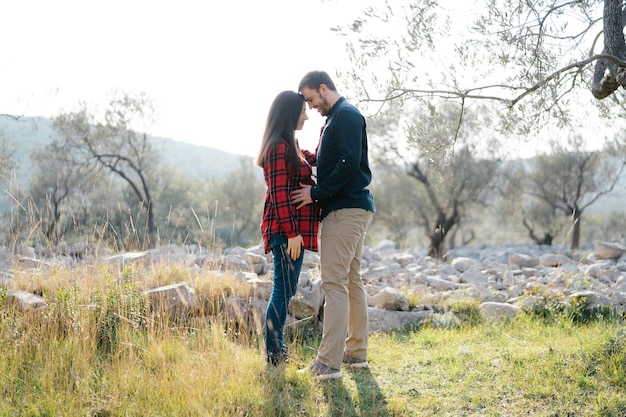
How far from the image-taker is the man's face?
3.86 m

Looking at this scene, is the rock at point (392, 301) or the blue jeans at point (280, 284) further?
the rock at point (392, 301)

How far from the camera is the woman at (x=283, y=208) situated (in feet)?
12.3

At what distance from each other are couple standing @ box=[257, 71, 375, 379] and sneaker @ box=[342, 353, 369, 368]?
0.44m

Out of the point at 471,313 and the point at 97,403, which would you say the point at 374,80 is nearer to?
the point at 471,313

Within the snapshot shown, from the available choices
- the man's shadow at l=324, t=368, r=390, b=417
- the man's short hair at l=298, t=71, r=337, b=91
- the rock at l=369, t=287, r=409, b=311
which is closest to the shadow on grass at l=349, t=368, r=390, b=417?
the man's shadow at l=324, t=368, r=390, b=417

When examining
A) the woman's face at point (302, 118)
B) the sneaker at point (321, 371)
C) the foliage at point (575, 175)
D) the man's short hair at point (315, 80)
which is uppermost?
the foliage at point (575, 175)

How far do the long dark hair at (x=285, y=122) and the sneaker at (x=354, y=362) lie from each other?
5.40 feet

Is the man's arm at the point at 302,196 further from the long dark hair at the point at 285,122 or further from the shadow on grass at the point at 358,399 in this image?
the shadow on grass at the point at 358,399

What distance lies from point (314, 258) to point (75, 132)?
14237 millimetres

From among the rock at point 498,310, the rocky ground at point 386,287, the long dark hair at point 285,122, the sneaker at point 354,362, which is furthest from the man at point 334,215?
the rock at point 498,310

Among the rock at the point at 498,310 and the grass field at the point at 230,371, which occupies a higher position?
the rock at the point at 498,310

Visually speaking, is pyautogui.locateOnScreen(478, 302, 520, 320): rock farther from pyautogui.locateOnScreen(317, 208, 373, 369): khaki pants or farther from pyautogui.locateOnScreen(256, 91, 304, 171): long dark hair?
pyautogui.locateOnScreen(256, 91, 304, 171): long dark hair

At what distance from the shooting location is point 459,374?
4156mm

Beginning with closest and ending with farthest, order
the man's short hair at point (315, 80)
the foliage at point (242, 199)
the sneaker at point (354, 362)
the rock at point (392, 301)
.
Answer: the man's short hair at point (315, 80) < the sneaker at point (354, 362) < the rock at point (392, 301) < the foliage at point (242, 199)
